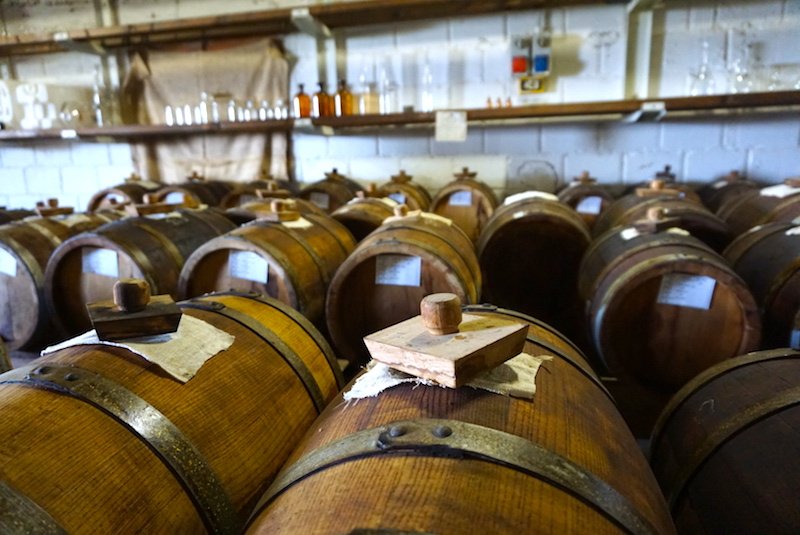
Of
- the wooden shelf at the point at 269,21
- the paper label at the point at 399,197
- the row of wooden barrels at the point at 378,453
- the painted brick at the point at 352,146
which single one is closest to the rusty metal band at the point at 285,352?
the row of wooden barrels at the point at 378,453

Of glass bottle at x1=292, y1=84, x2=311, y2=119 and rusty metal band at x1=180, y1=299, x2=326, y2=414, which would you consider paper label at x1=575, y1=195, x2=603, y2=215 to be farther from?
rusty metal band at x1=180, y1=299, x2=326, y2=414

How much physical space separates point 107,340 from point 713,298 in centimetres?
227

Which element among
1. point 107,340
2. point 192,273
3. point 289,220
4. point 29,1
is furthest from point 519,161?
point 29,1

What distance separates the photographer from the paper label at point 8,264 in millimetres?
2983

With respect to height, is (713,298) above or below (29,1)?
below

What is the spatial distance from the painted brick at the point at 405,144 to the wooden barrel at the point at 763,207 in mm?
3319

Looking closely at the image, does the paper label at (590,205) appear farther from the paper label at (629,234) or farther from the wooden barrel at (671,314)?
the wooden barrel at (671,314)

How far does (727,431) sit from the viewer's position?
1.19m

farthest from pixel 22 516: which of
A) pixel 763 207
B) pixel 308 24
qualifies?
pixel 308 24

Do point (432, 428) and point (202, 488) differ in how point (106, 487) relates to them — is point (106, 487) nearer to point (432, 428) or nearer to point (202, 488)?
point (202, 488)

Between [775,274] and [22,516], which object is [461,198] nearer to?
[775,274]

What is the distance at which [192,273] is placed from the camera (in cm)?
259

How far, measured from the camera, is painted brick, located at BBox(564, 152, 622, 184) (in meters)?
5.54

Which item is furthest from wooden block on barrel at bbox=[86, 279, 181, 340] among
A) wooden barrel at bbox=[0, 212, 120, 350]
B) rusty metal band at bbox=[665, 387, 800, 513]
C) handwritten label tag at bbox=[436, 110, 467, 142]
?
handwritten label tag at bbox=[436, 110, 467, 142]
